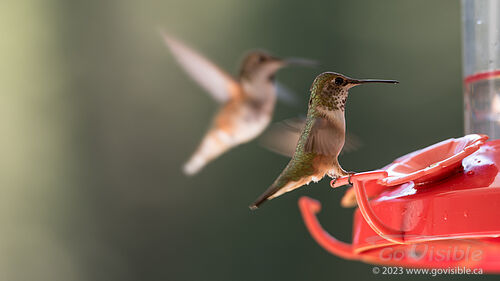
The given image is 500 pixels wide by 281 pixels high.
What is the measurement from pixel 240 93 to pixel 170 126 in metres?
3.63

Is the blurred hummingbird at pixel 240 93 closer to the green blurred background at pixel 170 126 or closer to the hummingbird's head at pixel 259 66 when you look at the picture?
the hummingbird's head at pixel 259 66

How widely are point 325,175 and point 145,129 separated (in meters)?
5.15

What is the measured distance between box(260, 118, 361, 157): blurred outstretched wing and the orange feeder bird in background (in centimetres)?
30

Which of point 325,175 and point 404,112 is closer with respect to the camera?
point 325,175

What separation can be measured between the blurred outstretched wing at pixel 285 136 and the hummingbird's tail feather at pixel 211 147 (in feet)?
4.31

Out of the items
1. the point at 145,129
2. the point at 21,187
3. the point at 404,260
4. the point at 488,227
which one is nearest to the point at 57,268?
the point at 21,187

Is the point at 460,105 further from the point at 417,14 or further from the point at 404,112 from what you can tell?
the point at 417,14

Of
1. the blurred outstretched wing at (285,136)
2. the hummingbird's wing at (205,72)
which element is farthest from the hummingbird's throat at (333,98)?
the hummingbird's wing at (205,72)

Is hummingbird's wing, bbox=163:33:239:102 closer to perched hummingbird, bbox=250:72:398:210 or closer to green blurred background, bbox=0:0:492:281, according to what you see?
perched hummingbird, bbox=250:72:398:210

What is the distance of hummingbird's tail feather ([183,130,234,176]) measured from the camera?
3926mm

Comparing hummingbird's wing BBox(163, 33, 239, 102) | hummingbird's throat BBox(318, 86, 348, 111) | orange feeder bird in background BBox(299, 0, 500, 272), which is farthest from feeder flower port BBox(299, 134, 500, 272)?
hummingbird's wing BBox(163, 33, 239, 102)

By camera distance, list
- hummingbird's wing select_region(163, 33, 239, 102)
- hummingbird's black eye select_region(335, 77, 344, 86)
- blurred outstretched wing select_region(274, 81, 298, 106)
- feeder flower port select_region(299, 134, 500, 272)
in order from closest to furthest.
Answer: feeder flower port select_region(299, 134, 500, 272), hummingbird's black eye select_region(335, 77, 344, 86), hummingbird's wing select_region(163, 33, 239, 102), blurred outstretched wing select_region(274, 81, 298, 106)

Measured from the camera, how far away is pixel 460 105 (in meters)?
6.75

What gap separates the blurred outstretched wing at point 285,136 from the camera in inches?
101
